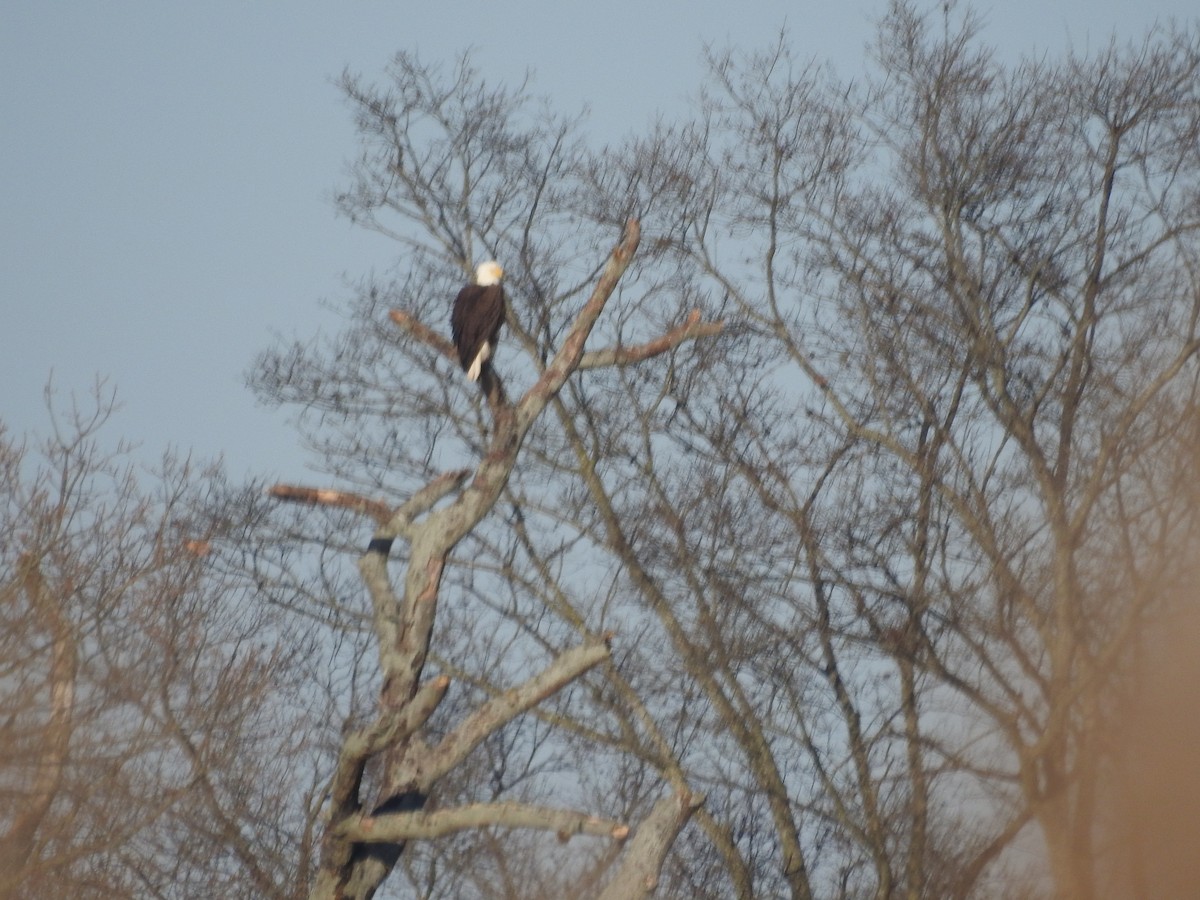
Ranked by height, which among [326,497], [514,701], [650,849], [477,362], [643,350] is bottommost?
[650,849]

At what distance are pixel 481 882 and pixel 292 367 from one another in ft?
13.2

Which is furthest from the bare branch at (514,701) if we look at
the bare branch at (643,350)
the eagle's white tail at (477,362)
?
the eagle's white tail at (477,362)

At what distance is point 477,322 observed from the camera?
9.59m

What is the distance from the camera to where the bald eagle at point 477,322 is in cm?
929

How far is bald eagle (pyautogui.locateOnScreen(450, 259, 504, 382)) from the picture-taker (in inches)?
366

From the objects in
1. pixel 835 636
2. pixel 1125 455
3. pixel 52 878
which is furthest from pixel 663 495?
pixel 52 878

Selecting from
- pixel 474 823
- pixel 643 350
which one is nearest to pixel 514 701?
pixel 474 823

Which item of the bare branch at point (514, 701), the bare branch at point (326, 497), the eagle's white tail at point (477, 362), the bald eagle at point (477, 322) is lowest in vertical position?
the bare branch at point (514, 701)

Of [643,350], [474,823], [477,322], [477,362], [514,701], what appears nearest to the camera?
[474,823]

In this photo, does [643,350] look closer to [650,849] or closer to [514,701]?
[514,701]

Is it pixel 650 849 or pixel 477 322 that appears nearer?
pixel 650 849

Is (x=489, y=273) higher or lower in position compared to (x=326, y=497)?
higher

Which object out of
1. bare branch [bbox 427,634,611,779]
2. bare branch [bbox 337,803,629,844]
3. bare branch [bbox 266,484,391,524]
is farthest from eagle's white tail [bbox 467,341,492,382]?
bare branch [bbox 337,803,629,844]

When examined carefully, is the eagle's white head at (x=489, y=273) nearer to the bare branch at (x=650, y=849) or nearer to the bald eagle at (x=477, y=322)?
the bald eagle at (x=477, y=322)
